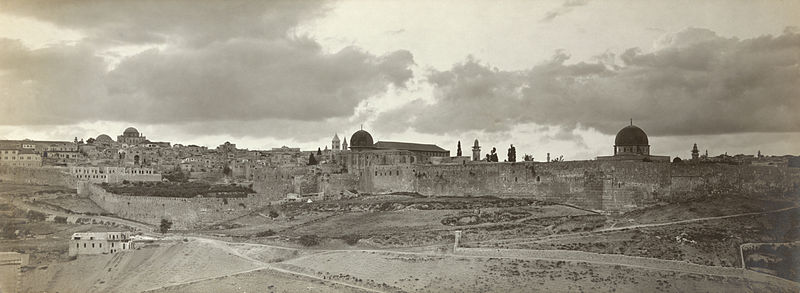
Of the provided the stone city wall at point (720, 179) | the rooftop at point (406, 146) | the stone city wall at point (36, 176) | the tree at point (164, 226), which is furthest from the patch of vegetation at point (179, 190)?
the stone city wall at point (720, 179)

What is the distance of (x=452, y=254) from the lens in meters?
29.4

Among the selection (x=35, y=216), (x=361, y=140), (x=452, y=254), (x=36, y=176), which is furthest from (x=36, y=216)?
(x=361, y=140)

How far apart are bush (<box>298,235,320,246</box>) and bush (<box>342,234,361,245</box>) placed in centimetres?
131

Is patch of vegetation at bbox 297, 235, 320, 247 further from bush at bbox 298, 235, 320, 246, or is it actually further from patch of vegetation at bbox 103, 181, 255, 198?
patch of vegetation at bbox 103, 181, 255, 198

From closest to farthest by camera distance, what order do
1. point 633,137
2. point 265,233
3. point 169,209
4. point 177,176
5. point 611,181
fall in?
point 611,181 → point 265,233 → point 633,137 → point 169,209 → point 177,176

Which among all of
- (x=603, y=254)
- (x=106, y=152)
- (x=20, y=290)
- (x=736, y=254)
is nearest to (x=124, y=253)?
(x=20, y=290)

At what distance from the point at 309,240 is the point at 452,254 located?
7.52m

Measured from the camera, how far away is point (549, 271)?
26422mm

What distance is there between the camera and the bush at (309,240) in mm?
33097

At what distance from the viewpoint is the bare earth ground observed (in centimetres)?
2594

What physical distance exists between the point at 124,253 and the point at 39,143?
69.2ft

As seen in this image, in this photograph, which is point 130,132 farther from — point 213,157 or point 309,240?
point 309,240

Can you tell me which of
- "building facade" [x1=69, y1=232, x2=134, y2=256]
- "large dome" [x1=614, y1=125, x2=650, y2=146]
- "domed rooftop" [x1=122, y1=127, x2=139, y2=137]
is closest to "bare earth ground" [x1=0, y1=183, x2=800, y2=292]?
"building facade" [x1=69, y1=232, x2=134, y2=256]

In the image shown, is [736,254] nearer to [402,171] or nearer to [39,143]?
[402,171]
